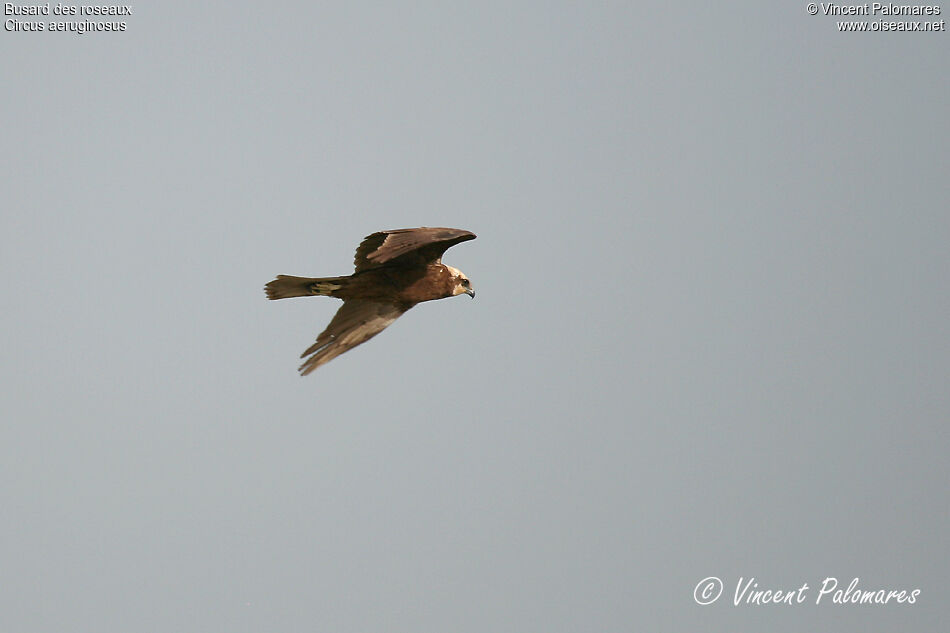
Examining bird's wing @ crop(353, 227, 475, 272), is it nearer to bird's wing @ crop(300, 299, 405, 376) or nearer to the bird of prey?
the bird of prey

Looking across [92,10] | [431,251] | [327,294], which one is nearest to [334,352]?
[327,294]

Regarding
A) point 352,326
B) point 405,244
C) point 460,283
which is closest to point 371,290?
point 352,326

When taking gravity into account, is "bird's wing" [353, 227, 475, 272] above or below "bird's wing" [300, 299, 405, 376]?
above

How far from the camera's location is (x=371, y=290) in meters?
16.6

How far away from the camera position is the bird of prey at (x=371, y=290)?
640 inches

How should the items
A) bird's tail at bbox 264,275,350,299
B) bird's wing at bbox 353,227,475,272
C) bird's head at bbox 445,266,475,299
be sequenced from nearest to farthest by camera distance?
bird's wing at bbox 353,227,475,272, bird's tail at bbox 264,275,350,299, bird's head at bbox 445,266,475,299

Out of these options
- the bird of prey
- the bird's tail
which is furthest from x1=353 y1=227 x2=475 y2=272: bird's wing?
the bird's tail

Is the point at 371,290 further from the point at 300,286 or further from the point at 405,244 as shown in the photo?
the point at 405,244

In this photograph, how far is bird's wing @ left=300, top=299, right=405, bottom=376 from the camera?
54.4 ft

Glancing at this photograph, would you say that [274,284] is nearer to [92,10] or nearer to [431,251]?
[431,251]

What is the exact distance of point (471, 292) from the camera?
17.3 m

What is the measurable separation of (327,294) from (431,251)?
5.07 ft

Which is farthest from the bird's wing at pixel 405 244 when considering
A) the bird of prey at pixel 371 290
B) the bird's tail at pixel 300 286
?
the bird's tail at pixel 300 286

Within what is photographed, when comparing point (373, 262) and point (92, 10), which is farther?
point (92, 10)
